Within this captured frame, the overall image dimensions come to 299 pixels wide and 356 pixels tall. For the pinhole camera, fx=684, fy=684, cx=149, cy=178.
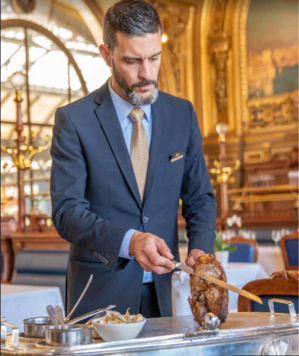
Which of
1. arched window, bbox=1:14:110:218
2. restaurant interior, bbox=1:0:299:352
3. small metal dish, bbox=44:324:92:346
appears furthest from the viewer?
arched window, bbox=1:14:110:218

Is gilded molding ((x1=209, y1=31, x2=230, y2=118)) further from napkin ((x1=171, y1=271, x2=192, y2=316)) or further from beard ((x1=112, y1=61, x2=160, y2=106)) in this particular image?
beard ((x1=112, y1=61, x2=160, y2=106))

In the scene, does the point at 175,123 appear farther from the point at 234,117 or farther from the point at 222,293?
the point at 234,117

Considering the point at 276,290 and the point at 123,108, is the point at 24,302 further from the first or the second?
the point at 123,108

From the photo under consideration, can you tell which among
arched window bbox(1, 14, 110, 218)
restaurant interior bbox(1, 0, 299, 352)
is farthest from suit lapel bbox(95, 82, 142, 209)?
arched window bbox(1, 14, 110, 218)

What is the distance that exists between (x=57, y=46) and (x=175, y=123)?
11.4 metres

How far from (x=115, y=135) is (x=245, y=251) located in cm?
431

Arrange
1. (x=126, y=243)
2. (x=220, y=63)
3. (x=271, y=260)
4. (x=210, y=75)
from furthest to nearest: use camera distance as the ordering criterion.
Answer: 1. (x=210, y=75)
2. (x=220, y=63)
3. (x=271, y=260)
4. (x=126, y=243)

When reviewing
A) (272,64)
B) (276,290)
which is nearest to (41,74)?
(272,64)

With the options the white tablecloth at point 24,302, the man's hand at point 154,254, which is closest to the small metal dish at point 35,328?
the man's hand at point 154,254

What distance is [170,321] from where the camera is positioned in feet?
4.65

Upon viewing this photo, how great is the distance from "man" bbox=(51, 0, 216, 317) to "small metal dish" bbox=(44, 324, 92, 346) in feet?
1.27

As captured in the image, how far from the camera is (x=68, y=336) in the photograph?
1.14 m

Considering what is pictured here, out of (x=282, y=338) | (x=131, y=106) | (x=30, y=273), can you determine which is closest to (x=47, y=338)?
A: (x=282, y=338)

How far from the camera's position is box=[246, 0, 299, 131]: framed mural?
39.1 feet
